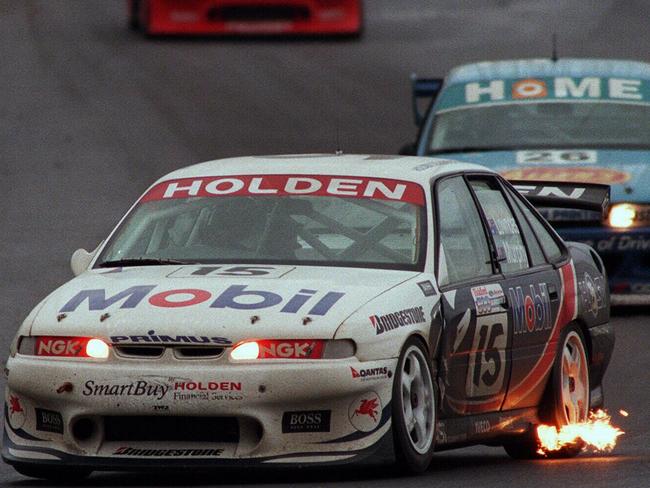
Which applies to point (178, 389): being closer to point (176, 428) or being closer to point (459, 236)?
point (176, 428)

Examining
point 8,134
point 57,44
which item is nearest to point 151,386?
point 8,134

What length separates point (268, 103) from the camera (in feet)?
78.9

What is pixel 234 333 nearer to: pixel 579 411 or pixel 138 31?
pixel 579 411

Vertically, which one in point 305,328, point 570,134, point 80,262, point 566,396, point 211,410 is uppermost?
point 305,328

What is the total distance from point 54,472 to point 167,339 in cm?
78

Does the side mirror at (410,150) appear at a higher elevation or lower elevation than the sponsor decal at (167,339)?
lower

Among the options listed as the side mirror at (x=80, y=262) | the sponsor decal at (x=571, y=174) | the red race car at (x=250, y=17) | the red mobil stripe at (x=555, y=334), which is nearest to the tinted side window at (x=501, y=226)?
the red mobil stripe at (x=555, y=334)

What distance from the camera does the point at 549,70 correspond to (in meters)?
15.6

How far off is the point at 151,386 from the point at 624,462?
2050 mm

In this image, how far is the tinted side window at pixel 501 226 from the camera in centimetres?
872

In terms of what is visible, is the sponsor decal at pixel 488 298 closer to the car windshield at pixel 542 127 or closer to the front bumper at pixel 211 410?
the front bumper at pixel 211 410

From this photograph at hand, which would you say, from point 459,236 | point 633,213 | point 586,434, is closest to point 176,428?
point 459,236

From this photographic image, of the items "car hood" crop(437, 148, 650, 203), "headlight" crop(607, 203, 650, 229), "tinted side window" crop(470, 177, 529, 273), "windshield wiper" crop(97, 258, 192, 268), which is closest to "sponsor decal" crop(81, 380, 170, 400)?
"windshield wiper" crop(97, 258, 192, 268)

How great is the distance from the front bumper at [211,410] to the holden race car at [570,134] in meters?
6.05
